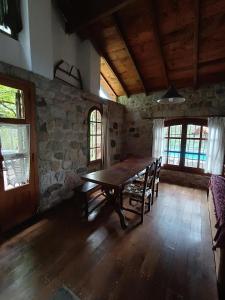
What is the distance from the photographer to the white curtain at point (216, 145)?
3.66 metres

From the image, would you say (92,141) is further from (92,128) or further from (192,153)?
(192,153)

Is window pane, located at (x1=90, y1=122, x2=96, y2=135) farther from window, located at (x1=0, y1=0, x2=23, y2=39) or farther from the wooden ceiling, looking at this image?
window, located at (x1=0, y1=0, x2=23, y2=39)

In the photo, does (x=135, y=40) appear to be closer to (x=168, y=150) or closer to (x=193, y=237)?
(x=168, y=150)

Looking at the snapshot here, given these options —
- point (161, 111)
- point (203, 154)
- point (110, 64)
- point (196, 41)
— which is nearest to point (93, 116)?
point (110, 64)

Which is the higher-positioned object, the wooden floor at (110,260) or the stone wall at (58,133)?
the stone wall at (58,133)

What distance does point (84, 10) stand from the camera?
9.25ft

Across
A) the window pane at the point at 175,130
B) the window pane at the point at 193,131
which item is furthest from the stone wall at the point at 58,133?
the window pane at the point at 193,131

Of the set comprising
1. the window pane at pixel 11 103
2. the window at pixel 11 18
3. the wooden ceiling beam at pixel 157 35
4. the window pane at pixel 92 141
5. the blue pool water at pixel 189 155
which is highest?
the wooden ceiling beam at pixel 157 35

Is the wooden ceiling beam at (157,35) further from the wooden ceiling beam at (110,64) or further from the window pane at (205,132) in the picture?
the window pane at (205,132)

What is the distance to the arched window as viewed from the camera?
3.65 m

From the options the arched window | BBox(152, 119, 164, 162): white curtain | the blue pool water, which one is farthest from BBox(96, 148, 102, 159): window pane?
the blue pool water

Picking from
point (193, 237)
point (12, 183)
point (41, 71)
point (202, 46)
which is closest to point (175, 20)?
point (202, 46)

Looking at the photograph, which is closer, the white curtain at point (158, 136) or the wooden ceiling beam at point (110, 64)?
the wooden ceiling beam at point (110, 64)

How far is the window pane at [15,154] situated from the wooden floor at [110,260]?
74cm
